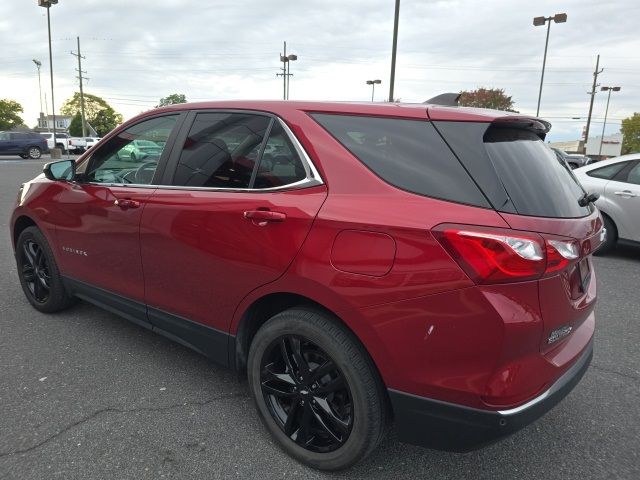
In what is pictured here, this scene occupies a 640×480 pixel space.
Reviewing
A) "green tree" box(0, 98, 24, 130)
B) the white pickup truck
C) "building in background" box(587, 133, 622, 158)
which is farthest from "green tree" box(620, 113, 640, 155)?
"green tree" box(0, 98, 24, 130)

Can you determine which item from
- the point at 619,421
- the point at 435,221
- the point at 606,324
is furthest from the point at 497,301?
the point at 606,324

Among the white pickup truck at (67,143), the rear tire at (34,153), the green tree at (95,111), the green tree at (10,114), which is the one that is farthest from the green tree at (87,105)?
the rear tire at (34,153)

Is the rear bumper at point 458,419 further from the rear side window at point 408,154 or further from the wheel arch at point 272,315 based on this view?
the rear side window at point 408,154

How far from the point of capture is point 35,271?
4.10m

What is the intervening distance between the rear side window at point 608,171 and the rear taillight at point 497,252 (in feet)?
19.5

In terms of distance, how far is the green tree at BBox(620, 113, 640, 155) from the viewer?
7962cm

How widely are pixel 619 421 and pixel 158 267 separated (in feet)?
8.97

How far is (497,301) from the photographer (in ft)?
5.73

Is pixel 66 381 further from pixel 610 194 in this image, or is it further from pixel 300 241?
pixel 610 194

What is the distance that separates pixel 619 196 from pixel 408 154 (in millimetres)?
5775

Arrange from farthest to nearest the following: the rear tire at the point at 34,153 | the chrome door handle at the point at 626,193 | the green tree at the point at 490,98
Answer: the green tree at the point at 490,98, the rear tire at the point at 34,153, the chrome door handle at the point at 626,193

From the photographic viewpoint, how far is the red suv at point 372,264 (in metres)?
1.81

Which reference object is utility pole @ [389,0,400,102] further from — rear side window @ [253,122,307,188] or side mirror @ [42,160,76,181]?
rear side window @ [253,122,307,188]

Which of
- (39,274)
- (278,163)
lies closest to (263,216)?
(278,163)
